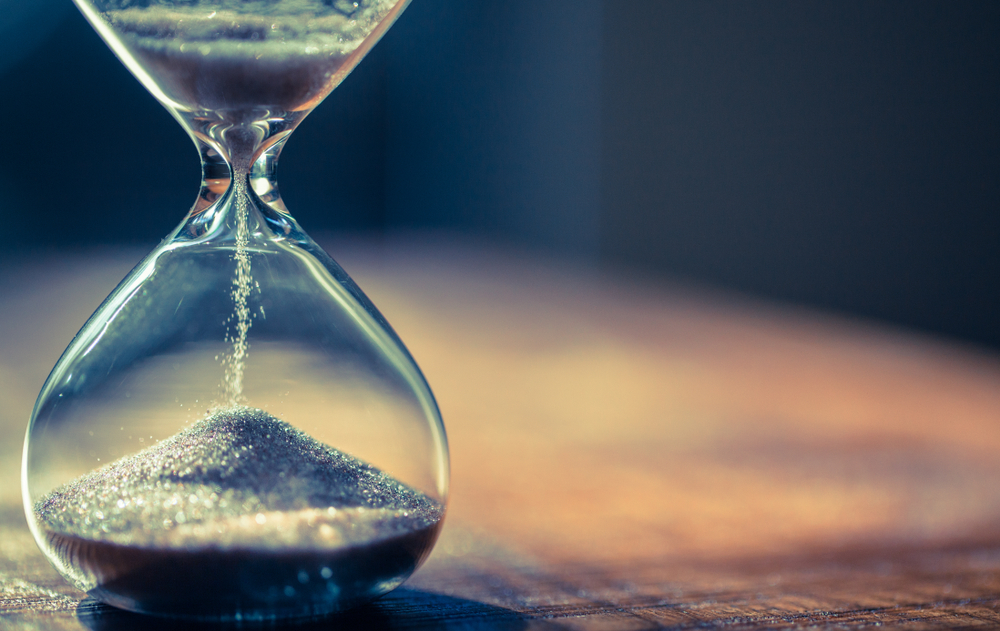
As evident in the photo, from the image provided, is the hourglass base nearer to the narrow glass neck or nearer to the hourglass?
the hourglass

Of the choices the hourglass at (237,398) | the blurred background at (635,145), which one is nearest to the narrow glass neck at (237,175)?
the hourglass at (237,398)

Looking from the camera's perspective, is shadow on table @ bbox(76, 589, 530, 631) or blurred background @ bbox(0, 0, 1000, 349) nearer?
shadow on table @ bbox(76, 589, 530, 631)

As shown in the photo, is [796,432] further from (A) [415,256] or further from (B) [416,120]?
(B) [416,120]

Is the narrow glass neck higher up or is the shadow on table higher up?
the narrow glass neck

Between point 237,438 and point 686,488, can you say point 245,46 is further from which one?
point 686,488

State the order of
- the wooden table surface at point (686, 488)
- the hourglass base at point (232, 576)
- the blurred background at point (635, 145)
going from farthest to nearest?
the blurred background at point (635, 145)
the wooden table surface at point (686, 488)
the hourglass base at point (232, 576)

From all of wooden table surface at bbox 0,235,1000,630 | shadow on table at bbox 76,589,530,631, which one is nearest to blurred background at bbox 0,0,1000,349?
wooden table surface at bbox 0,235,1000,630

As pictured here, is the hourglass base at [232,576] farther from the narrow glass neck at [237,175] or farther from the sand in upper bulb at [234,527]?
the narrow glass neck at [237,175]
